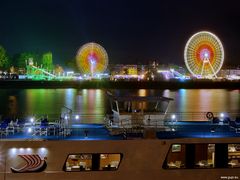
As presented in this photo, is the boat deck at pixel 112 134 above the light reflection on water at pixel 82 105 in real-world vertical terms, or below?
above

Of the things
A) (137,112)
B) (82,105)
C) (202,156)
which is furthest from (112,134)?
(82,105)

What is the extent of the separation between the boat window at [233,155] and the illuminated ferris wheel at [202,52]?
5147cm

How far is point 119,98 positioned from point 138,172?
2.47 m

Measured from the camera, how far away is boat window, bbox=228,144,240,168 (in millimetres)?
10359

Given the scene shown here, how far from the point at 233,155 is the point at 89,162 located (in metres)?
3.62

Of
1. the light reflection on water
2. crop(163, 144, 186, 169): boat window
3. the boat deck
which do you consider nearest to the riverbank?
the light reflection on water

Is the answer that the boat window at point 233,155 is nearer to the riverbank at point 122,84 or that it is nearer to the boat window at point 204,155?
the boat window at point 204,155

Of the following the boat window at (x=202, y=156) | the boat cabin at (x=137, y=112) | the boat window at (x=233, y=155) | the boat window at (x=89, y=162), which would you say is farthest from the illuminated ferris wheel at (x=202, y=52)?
the boat window at (x=89, y=162)

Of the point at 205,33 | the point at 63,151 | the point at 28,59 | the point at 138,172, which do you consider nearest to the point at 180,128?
the point at 138,172

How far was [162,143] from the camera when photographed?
10.0 metres

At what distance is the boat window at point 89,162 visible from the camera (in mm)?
9805

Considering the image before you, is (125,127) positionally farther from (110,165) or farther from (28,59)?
(28,59)

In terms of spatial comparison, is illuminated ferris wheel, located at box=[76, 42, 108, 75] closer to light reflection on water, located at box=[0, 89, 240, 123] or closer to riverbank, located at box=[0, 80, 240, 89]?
riverbank, located at box=[0, 80, 240, 89]

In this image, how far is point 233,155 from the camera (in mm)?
10445
